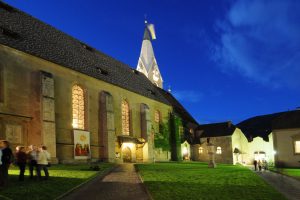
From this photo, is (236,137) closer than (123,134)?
No

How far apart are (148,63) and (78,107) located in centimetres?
5087

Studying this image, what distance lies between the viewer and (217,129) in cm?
6544

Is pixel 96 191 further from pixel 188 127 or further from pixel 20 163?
pixel 188 127

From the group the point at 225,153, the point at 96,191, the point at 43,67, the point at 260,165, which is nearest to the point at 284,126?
the point at 260,165

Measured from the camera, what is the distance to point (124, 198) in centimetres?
1516

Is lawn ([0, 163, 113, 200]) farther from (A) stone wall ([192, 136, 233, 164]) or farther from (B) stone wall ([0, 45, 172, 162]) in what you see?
(A) stone wall ([192, 136, 233, 164])

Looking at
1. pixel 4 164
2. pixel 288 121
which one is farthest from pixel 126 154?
pixel 4 164

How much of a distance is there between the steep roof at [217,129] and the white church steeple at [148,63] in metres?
21.4

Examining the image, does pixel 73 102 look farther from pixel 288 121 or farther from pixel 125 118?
pixel 288 121

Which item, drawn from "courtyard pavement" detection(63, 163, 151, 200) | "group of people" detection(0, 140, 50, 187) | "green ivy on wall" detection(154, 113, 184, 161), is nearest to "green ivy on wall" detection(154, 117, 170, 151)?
"green ivy on wall" detection(154, 113, 184, 161)

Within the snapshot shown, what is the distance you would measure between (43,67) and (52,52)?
3206 millimetres

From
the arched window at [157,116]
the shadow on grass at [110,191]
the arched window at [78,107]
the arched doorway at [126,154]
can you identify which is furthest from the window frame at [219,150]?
the shadow on grass at [110,191]

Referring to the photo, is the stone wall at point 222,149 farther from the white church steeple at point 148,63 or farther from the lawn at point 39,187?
the lawn at point 39,187

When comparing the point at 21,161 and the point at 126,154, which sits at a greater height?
the point at 21,161
